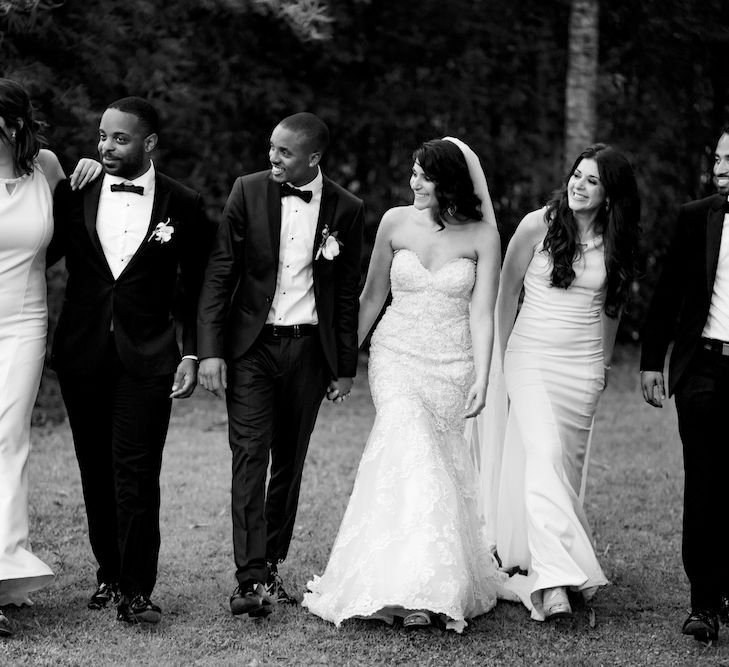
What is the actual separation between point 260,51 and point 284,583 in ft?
Answer: 28.6

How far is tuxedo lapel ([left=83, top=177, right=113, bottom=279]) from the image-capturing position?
511cm

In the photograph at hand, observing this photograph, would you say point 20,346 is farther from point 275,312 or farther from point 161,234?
point 275,312

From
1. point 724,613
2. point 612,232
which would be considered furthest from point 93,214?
point 724,613

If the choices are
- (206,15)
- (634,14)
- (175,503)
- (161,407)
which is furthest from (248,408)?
(634,14)

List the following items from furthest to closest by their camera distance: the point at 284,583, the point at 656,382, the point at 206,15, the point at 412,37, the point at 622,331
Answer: the point at 622,331
the point at 412,37
the point at 206,15
the point at 284,583
the point at 656,382

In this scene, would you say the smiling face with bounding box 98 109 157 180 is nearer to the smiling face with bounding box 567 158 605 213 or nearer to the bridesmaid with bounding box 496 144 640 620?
the bridesmaid with bounding box 496 144 640 620

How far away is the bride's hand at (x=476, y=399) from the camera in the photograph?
5.54 m

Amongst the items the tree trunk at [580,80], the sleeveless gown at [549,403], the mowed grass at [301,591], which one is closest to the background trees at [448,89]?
the tree trunk at [580,80]

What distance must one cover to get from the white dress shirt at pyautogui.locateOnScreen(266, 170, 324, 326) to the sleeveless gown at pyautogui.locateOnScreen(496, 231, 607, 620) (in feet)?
4.00

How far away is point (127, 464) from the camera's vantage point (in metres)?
5.20

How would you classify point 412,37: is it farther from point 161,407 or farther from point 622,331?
point 161,407

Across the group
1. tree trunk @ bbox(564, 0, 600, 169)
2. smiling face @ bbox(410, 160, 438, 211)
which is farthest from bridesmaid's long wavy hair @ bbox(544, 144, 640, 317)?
tree trunk @ bbox(564, 0, 600, 169)

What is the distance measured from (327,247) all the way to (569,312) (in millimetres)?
1336

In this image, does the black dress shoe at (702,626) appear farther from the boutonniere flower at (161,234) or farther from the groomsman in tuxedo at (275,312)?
the boutonniere flower at (161,234)
